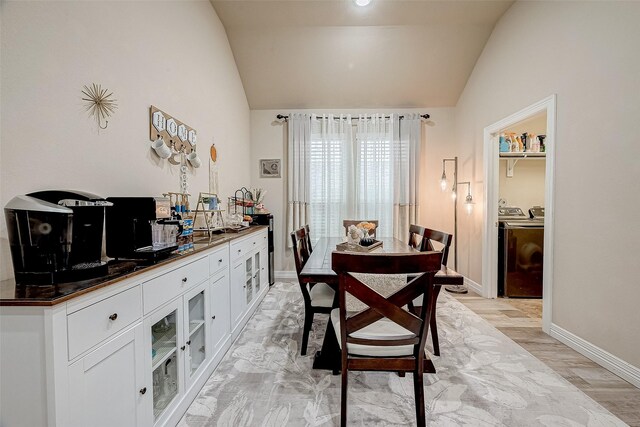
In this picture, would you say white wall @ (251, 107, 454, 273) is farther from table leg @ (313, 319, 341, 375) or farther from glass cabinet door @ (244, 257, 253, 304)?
table leg @ (313, 319, 341, 375)

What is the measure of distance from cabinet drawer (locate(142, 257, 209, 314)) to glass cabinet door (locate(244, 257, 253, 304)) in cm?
92

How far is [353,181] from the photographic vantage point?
14.2 feet

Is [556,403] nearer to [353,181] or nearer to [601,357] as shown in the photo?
[601,357]

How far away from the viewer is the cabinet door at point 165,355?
131 centimetres

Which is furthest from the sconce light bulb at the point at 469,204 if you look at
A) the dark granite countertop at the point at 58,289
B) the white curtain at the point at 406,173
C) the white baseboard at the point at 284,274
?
the dark granite countertop at the point at 58,289

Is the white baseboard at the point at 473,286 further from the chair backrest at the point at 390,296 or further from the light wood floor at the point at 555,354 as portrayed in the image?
the chair backrest at the point at 390,296

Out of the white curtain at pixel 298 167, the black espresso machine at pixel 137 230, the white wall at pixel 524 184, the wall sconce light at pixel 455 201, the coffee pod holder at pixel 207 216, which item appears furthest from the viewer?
the white curtain at pixel 298 167

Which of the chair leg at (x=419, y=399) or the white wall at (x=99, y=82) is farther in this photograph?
the chair leg at (x=419, y=399)

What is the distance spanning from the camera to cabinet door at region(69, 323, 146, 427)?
Answer: 0.91 meters

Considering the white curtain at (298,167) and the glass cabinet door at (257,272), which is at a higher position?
the white curtain at (298,167)

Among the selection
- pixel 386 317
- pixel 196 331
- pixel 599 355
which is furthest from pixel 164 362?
pixel 599 355

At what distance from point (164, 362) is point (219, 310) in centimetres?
63

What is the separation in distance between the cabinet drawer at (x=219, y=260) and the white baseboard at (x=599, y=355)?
2863mm

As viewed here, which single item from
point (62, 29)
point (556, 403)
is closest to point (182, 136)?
point (62, 29)
